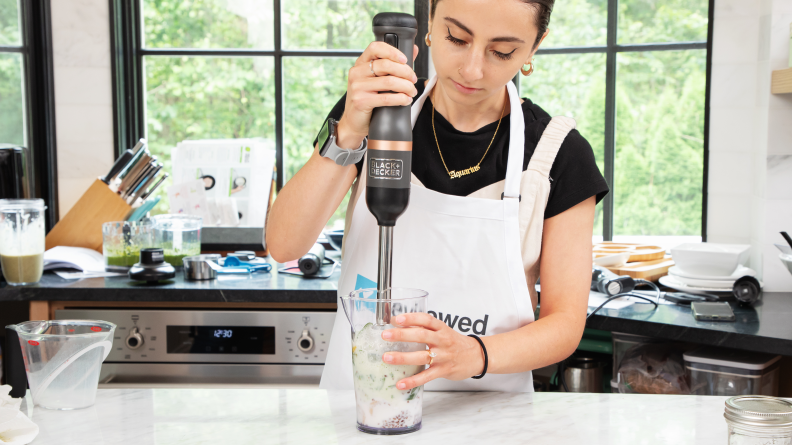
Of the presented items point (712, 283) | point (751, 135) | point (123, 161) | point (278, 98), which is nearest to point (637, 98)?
point (751, 135)

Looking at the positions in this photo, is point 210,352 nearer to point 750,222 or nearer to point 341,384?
point 341,384

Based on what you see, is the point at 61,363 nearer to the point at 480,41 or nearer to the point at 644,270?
the point at 480,41

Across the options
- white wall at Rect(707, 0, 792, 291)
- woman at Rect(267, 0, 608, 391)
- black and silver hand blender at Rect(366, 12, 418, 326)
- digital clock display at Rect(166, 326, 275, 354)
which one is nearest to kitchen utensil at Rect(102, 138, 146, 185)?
digital clock display at Rect(166, 326, 275, 354)

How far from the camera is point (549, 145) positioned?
116cm

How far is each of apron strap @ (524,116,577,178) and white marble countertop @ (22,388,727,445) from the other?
0.39 metres

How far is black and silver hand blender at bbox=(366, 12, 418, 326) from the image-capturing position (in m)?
0.76

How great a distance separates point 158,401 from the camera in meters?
0.91

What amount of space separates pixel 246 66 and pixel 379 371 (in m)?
2.09

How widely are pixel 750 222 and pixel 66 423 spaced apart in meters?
2.02

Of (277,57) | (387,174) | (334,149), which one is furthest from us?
(277,57)

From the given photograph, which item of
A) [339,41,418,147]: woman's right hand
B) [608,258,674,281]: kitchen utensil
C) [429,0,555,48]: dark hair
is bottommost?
[608,258,674,281]: kitchen utensil

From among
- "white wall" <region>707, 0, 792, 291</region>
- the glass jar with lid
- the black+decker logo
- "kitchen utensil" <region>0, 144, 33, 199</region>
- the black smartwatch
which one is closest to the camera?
the glass jar with lid

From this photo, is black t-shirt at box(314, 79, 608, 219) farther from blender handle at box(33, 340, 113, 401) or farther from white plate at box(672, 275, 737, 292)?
white plate at box(672, 275, 737, 292)

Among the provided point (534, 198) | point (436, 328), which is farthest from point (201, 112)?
point (436, 328)
